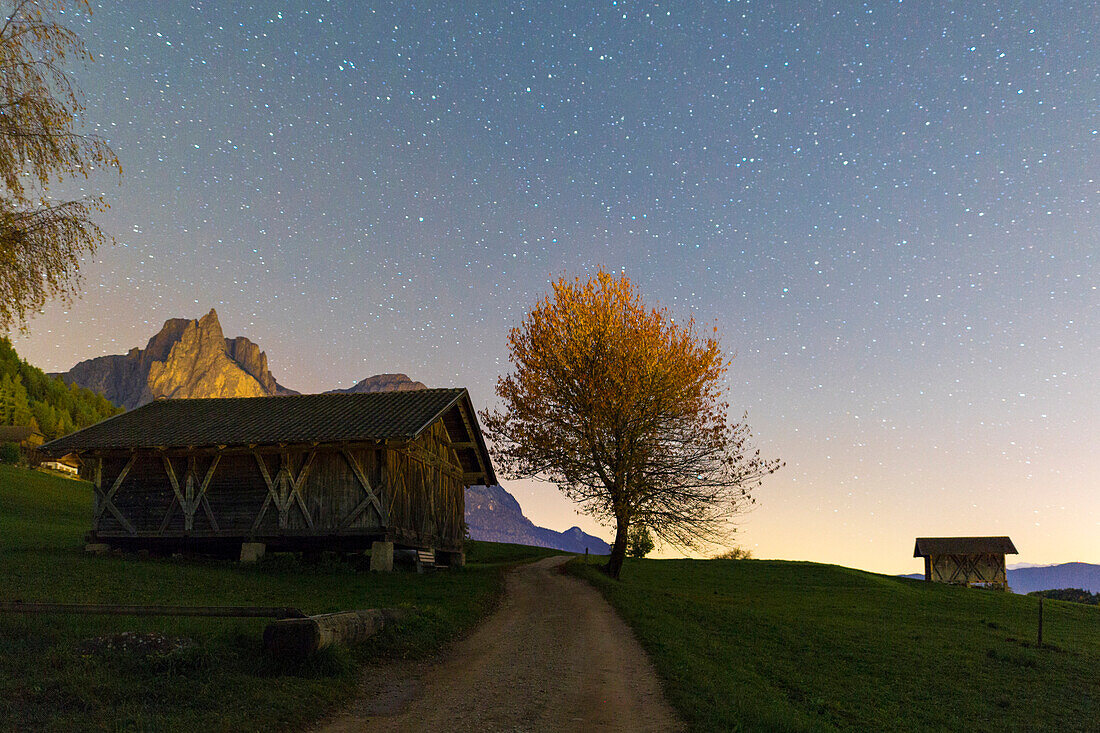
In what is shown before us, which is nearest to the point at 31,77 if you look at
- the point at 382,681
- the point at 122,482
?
the point at 382,681

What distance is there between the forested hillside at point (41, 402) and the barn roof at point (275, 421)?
301 ft

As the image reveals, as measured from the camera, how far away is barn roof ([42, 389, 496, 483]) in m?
26.0

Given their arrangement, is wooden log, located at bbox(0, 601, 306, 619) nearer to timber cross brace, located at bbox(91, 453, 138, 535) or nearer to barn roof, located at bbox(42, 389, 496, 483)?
barn roof, located at bbox(42, 389, 496, 483)

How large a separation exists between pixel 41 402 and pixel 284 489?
388 ft

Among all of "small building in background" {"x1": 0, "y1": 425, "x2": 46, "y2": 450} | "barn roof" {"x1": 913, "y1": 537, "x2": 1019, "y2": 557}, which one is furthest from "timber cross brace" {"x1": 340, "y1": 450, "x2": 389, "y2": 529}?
"small building in background" {"x1": 0, "y1": 425, "x2": 46, "y2": 450}

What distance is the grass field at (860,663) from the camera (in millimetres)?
12391

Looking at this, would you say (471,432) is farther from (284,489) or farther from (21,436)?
(21,436)

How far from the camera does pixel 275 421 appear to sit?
28594 millimetres

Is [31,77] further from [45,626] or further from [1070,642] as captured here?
[1070,642]

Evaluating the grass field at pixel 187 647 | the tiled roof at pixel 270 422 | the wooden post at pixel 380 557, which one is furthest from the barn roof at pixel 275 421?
the grass field at pixel 187 647

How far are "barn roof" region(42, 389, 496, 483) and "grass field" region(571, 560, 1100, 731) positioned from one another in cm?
1016

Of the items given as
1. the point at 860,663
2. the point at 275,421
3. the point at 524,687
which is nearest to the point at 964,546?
the point at 860,663

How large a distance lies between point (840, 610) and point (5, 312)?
1281 inches

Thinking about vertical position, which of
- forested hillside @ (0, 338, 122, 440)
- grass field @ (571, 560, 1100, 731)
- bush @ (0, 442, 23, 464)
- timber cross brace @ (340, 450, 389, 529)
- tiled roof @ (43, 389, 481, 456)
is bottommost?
grass field @ (571, 560, 1100, 731)
